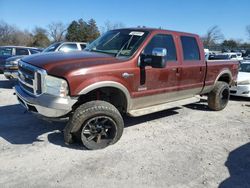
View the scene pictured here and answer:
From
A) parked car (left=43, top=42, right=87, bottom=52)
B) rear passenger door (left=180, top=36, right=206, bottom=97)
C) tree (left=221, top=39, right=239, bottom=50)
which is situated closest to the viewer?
rear passenger door (left=180, top=36, right=206, bottom=97)

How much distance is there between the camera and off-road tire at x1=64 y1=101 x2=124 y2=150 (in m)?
4.57

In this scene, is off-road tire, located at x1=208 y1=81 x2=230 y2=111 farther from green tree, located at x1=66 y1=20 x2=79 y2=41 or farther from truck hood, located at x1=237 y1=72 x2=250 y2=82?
green tree, located at x1=66 y1=20 x2=79 y2=41

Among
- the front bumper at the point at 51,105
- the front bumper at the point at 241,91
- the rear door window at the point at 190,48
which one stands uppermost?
the rear door window at the point at 190,48

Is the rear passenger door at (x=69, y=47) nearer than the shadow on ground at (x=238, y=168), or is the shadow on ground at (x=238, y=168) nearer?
the shadow on ground at (x=238, y=168)

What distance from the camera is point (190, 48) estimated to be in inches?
262

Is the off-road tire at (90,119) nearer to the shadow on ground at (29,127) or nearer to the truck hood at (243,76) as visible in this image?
the shadow on ground at (29,127)

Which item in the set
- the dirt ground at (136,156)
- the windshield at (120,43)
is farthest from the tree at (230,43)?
the windshield at (120,43)

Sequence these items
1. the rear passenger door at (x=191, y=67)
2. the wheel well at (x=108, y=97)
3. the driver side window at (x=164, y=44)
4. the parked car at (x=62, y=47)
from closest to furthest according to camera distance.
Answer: the wheel well at (x=108, y=97)
the driver side window at (x=164, y=44)
the rear passenger door at (x=191, y=67)
the parked car at (x=62, y=47)

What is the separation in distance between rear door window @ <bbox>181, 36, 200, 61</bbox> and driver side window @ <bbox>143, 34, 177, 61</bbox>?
38 cm

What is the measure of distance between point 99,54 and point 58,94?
138 cm

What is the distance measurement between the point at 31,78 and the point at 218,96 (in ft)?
16.4

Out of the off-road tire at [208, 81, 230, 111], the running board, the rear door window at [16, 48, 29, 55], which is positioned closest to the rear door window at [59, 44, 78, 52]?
the rear door window at [16, 48, 29, 55]

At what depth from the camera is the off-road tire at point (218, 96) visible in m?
7.63

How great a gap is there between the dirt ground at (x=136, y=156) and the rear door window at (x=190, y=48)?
147 cm
